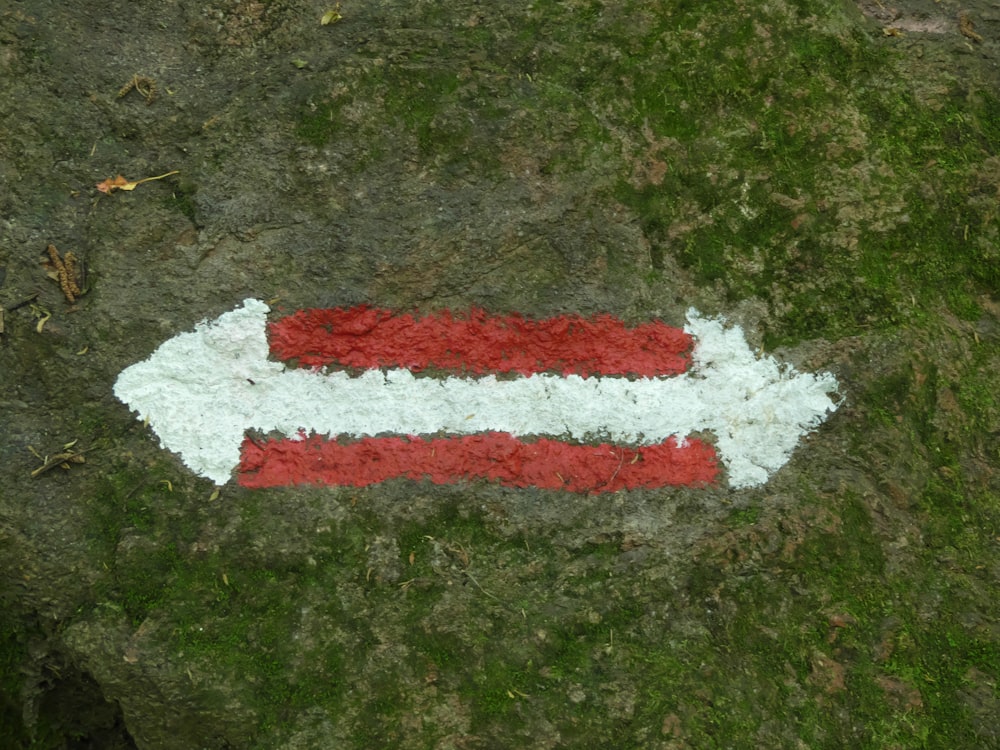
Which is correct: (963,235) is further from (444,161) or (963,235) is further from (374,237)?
(374,237)

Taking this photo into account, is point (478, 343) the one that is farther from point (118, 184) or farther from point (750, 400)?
point (118, 184)

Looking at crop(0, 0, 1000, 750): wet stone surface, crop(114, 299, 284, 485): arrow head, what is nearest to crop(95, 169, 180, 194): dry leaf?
crop(0, 0, 1000, 750): wet stone surface

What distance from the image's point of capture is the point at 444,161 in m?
3.52

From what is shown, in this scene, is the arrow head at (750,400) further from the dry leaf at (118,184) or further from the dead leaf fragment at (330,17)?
the dry leaf at (118,184)

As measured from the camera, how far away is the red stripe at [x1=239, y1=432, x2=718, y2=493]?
3.47m

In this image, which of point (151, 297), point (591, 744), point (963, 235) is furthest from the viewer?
point (963, 235)

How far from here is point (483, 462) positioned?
11.5 feet

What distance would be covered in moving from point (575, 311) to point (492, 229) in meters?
0.52

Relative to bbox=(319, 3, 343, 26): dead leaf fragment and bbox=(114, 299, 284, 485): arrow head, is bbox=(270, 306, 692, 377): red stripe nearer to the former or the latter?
bbox=(114, 299, 284, 485): arrow head

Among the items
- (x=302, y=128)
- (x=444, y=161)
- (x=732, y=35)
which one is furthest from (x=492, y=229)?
(x=732, y=35)

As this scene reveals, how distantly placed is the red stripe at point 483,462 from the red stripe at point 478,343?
1.12 ft

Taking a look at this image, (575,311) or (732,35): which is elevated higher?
(732,35)

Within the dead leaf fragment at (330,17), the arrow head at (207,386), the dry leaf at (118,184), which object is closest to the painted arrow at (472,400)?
the arrow head at (207,386)

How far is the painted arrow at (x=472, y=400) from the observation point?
3475 millimetres
